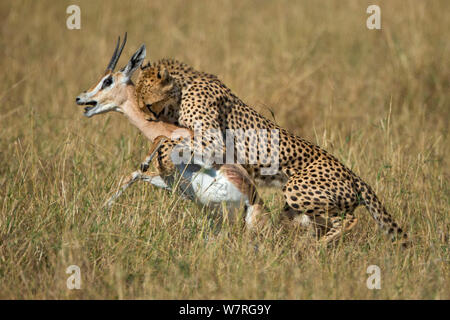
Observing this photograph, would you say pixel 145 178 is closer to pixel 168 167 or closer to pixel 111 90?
pixel 168 167

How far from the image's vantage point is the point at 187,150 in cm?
505

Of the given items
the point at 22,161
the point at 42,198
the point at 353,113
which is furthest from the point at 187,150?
the point at 353,113

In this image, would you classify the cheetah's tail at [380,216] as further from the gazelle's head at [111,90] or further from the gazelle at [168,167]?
the gazelle's head at [111,90]

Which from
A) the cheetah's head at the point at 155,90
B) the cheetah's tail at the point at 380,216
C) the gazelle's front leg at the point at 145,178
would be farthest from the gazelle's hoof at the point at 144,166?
the cheetah's tail at the point at 380,216

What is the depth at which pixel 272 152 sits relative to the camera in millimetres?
5418

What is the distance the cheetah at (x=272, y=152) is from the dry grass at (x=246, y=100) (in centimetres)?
29

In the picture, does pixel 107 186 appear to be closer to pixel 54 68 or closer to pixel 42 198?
pixel 42 198

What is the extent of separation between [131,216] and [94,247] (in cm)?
69

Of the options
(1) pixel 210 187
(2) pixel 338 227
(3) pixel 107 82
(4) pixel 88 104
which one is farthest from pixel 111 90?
(2) pixel 338 227

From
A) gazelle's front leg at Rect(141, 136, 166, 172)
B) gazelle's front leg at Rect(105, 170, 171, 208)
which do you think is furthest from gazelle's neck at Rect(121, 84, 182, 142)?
gazelle's front leg at Rect(105, 170, 171, 208)

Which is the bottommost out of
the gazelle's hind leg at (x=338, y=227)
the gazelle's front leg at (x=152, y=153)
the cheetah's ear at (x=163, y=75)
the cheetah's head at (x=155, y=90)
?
the gazelle's hind leg at (x=338, y=227)

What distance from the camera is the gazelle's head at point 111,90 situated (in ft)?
17.1

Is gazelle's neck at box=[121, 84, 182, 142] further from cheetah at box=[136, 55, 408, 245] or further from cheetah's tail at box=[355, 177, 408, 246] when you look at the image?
cheetah's tail at box=[355, 177, 408, 246]
